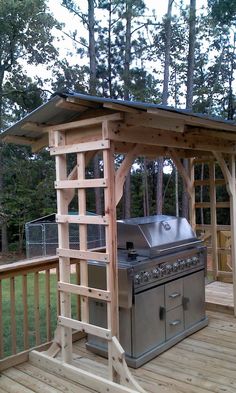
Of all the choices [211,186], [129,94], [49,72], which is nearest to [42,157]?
[49,72]

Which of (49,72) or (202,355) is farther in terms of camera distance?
(49,72)

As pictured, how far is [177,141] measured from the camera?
3438 millimetres

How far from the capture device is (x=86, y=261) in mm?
2869

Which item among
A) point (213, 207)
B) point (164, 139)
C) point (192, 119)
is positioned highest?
point (192, 119)

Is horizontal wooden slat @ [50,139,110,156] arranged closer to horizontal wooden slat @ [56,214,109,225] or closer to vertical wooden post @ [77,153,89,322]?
vertical wooden post @ [77,153,89,322]

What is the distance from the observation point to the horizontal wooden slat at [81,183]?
267 cm

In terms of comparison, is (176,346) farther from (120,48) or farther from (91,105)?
(120,48)

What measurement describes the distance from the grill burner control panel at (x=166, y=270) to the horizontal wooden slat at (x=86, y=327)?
19.3 inches

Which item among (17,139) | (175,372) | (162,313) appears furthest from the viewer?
(17,139)

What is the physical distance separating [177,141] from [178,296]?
1.51 m

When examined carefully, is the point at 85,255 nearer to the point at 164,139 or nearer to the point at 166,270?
the point at 166,270

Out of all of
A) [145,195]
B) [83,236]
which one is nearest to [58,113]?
[83,236]

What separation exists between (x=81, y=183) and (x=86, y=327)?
3.68 feet

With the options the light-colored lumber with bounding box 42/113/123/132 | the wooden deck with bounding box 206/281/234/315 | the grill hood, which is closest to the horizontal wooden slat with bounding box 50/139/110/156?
the light-colored lumber with bounding box 42/113/123/132
